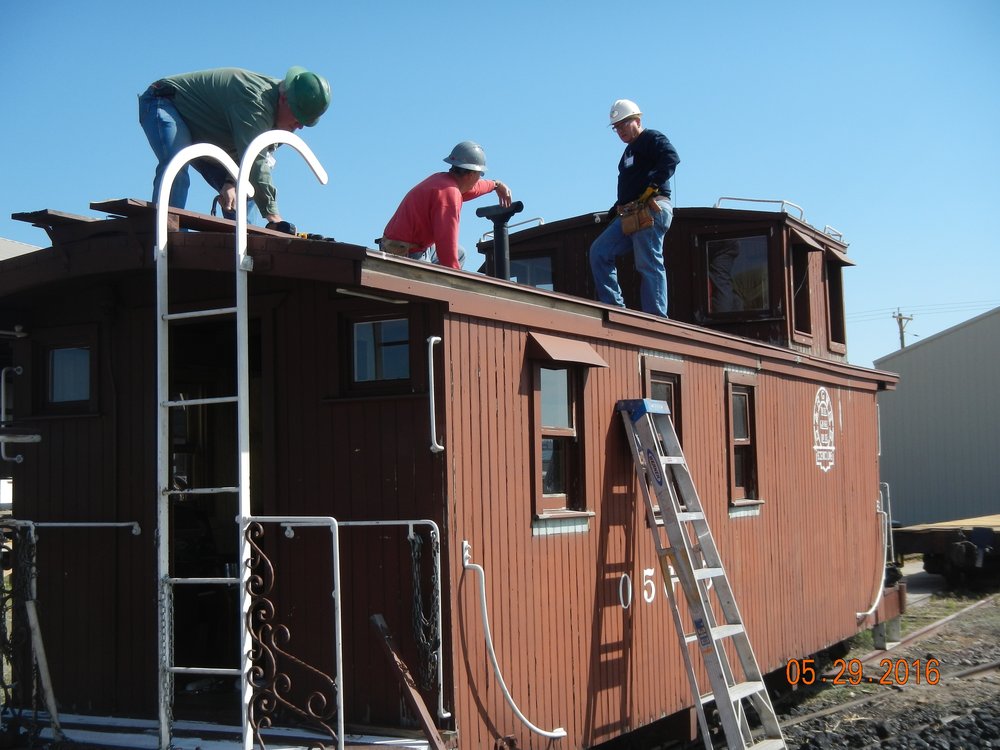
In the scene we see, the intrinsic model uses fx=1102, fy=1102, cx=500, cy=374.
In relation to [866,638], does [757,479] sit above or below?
above

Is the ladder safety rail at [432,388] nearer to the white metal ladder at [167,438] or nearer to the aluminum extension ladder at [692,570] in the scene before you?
the white metal ladder at [167,438]

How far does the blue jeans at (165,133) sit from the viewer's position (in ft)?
22.1

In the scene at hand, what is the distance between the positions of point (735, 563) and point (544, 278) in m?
4.30

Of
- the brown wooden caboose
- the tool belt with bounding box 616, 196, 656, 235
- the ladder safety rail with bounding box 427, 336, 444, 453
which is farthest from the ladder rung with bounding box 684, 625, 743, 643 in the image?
the tool belt with bounding box 616, 196, 656, 235

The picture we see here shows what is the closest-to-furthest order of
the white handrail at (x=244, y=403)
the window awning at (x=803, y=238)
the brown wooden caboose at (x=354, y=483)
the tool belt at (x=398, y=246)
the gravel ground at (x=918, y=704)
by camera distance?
1. the white handrail at (x=244, y=403)
2. the brown wooden caboose at (x=354, y=483)
3. the tool belt at (x=398, y=246)
4. the gravel ground at (x=918, y=704)
5. the window awning at (x=803, y=238)

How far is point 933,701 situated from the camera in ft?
36.7

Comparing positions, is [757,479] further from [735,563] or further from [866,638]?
[866,638]

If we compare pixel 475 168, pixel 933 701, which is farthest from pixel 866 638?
pixel 475 168

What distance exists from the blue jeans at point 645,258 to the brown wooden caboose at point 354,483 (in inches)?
27.3

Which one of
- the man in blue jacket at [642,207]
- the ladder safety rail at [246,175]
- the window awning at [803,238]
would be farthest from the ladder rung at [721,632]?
the window awning at [803,238]

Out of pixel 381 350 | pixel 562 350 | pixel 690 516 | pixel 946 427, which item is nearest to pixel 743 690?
pixel 690 516

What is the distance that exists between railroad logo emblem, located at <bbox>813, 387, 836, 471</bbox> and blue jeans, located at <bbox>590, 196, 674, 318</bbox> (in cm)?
290

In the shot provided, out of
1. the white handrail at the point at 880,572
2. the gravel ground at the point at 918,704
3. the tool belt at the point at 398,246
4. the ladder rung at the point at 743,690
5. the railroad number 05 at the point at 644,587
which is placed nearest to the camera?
the ladder rung at the point at 743,690

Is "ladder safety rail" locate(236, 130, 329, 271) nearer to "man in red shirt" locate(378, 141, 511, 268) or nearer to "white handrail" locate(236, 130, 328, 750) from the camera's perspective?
"white handrail" locate(236, 130, 328, 750)
